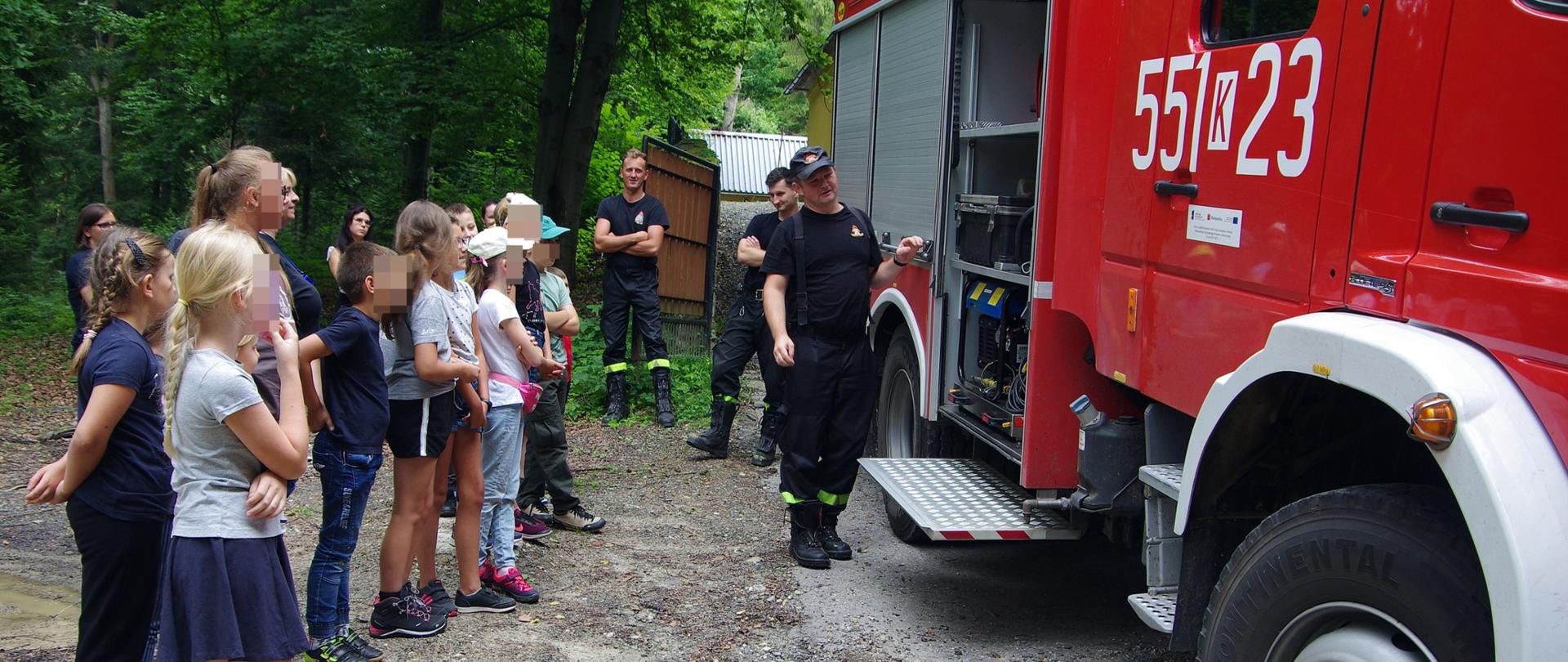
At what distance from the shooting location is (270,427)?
2990 millimetres

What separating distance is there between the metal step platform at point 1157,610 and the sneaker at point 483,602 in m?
2.59

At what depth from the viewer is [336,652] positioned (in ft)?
13.7

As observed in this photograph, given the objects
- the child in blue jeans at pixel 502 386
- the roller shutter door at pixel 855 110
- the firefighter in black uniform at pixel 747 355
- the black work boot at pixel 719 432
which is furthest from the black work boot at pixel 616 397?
the child in blue jeans at pixel 502 386

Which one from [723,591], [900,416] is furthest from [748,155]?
[723,591]

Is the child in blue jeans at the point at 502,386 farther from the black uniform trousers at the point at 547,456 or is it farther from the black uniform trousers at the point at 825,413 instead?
the black uniform trousers at the point at 825,413

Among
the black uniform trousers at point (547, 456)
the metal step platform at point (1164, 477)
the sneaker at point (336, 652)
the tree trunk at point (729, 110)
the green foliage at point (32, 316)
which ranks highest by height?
the tree trunk at point (729, 110)

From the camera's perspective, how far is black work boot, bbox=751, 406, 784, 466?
7914 mm

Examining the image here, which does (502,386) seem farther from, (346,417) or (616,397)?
(616,397)

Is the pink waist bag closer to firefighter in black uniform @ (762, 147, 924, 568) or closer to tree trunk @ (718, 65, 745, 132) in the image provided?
firefighter in black uniform @ (762, 147, 924, 568)

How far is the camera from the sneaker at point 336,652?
4145mm

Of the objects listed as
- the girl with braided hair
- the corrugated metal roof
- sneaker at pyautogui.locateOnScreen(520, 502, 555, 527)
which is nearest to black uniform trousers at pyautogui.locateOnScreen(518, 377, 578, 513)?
sneaker at pyautogui.locateOnScreen(520, 502, 555, 527)

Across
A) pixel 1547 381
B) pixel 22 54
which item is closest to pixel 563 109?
pixel 22 54

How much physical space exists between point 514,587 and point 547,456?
1.01m

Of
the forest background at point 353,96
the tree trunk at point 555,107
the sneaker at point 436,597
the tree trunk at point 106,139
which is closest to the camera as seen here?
the sneaker at point 436,597
